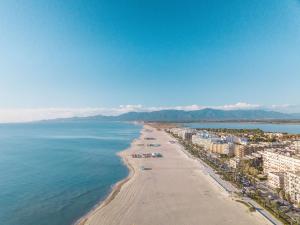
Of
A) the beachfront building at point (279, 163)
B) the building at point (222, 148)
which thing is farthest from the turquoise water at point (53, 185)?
the building at point (222, 148)

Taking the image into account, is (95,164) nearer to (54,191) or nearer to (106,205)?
(54,191)

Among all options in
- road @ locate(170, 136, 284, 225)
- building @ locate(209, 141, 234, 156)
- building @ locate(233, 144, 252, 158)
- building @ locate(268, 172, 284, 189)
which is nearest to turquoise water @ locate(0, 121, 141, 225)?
road @ locate(170, 136, 284, 225)

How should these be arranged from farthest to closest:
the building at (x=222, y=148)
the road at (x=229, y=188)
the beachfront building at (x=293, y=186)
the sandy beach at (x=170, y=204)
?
the building at (x=222, y=148) → the beachfront building at (x=293, y=186) → the sandy beach at (x=170, y=204) → the road at (x=229, y=188)

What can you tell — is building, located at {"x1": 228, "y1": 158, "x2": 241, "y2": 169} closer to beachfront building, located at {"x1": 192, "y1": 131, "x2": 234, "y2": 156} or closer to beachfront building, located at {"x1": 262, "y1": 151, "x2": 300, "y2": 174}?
beachfront building, located at {"x1": 262, "y1": 151, "x2": 300, "y2": 174}

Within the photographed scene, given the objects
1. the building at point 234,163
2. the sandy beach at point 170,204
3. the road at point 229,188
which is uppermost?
the building at point 234,163

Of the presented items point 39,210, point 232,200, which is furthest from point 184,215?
point 39,210

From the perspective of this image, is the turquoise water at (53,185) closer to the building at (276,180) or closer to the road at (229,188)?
the road at (229,188)
